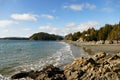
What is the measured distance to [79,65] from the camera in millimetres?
23453

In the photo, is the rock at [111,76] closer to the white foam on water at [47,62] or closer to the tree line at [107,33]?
the white foam on water at [47,62]

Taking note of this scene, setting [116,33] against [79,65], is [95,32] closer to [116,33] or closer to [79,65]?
[116,33]

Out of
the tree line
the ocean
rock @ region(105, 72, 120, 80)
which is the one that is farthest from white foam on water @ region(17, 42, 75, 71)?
the tree line

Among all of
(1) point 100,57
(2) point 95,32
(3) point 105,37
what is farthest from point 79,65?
(2) point 95,32

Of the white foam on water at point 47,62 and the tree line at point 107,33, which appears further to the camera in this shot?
the tree line at point 107,33

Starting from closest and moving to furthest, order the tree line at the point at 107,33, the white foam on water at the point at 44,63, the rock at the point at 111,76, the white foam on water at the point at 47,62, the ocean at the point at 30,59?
the rock at the point at 111,76 → the white foam on water at the point at 44,63 → the ocean at the point at 30,59 → the white foam on water at the point at 47,62 → the tree line at the point at 107,33

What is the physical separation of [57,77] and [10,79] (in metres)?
4.95

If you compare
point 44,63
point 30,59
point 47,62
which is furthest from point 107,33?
point 44,63

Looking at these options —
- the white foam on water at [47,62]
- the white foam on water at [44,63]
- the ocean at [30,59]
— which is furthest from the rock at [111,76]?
the white foam on water at [47,62]

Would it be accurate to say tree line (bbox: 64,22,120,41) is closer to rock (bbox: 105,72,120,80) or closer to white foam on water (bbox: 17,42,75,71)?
white foam on water (bbox: 17,42,75,71)

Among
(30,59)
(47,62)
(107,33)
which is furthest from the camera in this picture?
(107,33)

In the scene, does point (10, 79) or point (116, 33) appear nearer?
point (10, 79)

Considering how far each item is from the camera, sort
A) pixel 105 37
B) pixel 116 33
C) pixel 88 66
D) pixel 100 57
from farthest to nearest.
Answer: pixel 105 37, pixel 116 33, pixel 100 57, pixel 88 66

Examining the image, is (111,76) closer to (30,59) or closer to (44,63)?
(44,63)
